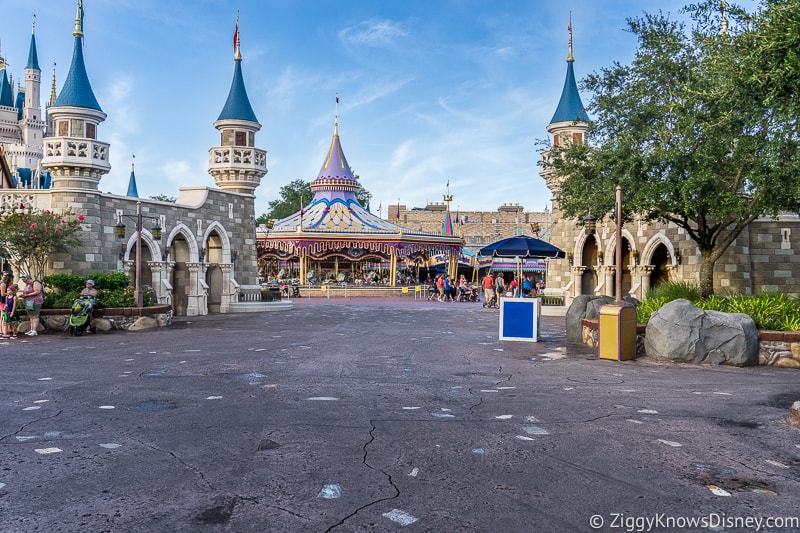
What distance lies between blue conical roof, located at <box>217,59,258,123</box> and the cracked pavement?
16061mm

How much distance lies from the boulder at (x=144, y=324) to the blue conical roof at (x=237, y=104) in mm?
10990

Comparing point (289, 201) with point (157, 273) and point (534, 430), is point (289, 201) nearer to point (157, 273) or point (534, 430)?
point (157, 273)

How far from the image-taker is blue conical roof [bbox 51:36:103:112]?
1853 cm

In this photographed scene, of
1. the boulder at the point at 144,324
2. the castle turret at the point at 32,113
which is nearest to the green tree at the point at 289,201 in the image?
the castle turret at the point at 32,113

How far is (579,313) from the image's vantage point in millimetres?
14383

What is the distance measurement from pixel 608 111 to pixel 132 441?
43.4 ft

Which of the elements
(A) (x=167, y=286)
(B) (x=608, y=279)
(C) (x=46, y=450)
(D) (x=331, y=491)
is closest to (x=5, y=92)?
(A) (x=167, y=286)

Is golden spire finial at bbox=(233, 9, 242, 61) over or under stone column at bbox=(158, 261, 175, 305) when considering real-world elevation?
over

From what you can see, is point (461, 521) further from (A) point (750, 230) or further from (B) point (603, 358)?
(A) point (750, 230)

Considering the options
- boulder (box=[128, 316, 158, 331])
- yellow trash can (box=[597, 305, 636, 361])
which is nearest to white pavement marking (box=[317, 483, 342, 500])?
yellow trash can (box=[597, 305, 636, 361])

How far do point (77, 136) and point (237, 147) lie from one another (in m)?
Answer: 7.23

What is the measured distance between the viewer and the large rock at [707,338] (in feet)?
34.7

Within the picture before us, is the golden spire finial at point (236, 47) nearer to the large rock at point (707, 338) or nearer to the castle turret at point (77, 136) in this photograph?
the castle turret at point (77, 136)

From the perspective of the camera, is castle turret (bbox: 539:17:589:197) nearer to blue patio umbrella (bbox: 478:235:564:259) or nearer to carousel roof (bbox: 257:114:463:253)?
blue patio umbrella (bbox: 478:235:564:259)
